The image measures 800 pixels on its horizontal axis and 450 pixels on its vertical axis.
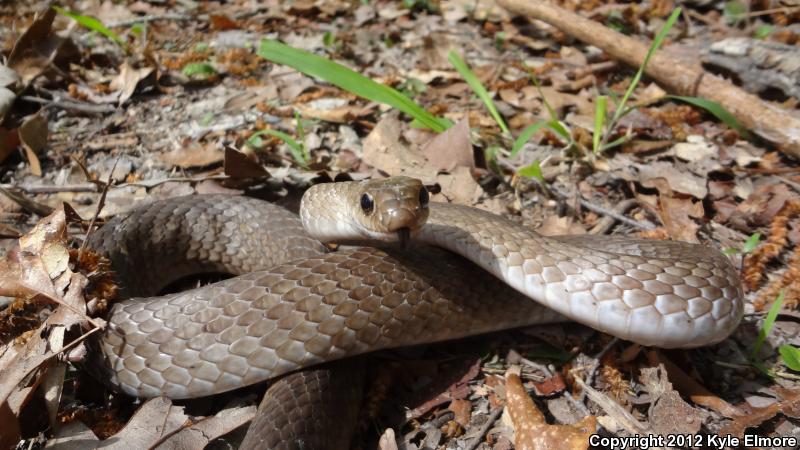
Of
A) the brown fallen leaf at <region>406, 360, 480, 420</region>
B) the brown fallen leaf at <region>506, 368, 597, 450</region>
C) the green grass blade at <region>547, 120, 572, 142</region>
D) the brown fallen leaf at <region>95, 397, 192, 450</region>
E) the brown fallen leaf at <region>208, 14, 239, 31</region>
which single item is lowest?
the brown fallen leaf at <region>406, 360, 480, 420</region>

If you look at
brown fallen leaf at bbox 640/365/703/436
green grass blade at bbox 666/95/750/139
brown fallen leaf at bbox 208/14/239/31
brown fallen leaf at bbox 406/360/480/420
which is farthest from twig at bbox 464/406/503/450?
brown fallen leaf at bbox 208/14/239/31

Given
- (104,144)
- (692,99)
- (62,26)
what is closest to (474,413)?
(692,99)

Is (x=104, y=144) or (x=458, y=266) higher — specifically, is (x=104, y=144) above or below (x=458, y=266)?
below

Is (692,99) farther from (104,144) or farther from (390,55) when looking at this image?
(104,144)

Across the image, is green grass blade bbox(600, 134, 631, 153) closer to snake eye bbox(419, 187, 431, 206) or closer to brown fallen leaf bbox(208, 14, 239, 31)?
snake eye bbox(419, 187, 431, 206)

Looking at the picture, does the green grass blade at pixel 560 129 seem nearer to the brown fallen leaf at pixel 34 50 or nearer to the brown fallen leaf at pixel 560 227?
the brown fallen leaf at pixel 560 227

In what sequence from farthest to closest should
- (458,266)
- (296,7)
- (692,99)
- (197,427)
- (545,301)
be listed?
1. (296,7)
2. (692,99)
3. (458,266)
4. (545,301)
5. (197,427)

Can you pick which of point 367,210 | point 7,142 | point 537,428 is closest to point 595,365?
point 537,428

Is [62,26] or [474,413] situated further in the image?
[62,26]
